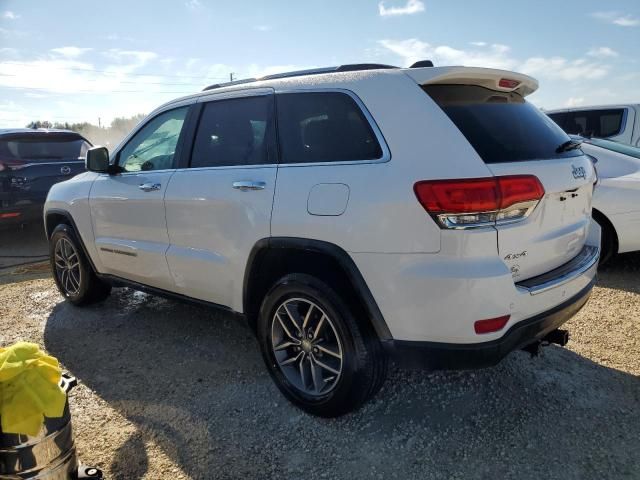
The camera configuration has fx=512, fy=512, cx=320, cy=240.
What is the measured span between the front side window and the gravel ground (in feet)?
4.55

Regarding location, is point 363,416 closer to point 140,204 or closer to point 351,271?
point 351,271

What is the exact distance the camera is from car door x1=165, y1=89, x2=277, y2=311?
2.97 metres

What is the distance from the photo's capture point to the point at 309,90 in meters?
2.88

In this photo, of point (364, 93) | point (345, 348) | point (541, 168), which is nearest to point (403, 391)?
point (345, 348)

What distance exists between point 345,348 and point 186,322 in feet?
7.22

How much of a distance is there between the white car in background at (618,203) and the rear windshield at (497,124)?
8.15 ft

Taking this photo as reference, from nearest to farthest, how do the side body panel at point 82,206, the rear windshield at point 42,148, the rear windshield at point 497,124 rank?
the rear windshield at point 497,124
the side body panel at point 82,206
the rear windshield at point 42,148

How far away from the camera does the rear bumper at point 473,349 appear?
91.3 inches

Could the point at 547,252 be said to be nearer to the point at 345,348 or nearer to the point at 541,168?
the point at 541,168

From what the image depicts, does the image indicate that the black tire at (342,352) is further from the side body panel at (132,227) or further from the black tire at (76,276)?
the black tire at (76,276)

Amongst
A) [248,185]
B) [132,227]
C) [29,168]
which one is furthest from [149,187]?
[29,168]

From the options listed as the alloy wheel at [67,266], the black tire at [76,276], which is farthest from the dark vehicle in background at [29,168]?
the alloy wheel at [67,266]

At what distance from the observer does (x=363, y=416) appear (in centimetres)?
291

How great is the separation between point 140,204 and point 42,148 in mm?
5040
